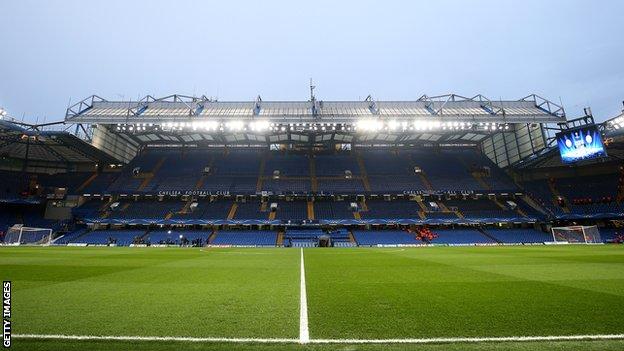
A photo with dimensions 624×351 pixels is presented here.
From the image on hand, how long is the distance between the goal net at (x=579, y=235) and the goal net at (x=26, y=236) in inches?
2336

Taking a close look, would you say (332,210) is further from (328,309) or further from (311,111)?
(328,309)

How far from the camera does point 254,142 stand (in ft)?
181

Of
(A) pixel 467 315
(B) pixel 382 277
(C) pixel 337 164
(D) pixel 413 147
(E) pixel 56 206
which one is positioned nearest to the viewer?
(A) pixel 467 315

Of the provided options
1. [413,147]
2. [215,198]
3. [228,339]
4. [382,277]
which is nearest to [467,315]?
[228,339]

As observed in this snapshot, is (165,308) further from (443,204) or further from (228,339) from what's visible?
(443,204)

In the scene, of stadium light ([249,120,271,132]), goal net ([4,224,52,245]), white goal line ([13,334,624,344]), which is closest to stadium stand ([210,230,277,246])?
stadium light ([249,120,271,132])

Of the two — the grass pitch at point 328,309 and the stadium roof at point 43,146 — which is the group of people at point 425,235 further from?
the stadium roof at point 43,146

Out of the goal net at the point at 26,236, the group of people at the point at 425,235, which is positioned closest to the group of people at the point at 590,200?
the group of people at the point at 425,235

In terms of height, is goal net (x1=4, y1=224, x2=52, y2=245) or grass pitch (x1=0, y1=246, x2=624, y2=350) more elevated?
goal net (x1=4, y1=224, x2=52, y2=245)

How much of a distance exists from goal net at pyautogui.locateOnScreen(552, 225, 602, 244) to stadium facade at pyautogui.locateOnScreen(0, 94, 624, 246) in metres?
2.13

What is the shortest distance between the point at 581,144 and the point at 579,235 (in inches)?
434

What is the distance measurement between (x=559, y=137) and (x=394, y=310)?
1452 inches

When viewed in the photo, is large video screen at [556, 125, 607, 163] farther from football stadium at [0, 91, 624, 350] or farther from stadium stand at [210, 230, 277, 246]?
stadium stand at [210, 230, 277, 246]

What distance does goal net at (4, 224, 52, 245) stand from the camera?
3341 centimetres
